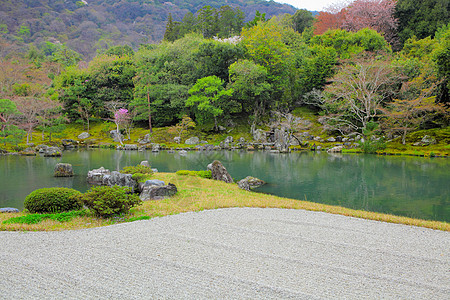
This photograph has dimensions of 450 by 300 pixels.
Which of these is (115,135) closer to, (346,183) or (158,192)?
(158,192)

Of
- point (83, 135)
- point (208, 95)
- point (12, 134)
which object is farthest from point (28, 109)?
point (208, 95)

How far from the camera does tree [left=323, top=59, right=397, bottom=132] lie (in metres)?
31.2

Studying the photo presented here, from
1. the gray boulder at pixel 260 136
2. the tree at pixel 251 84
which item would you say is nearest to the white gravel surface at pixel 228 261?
the gray boulder at pixel 260 136

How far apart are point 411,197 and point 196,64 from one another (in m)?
39.1

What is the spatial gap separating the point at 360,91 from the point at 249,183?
25.1 metres

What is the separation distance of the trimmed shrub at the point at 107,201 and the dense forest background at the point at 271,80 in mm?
27606

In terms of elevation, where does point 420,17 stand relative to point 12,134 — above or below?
above

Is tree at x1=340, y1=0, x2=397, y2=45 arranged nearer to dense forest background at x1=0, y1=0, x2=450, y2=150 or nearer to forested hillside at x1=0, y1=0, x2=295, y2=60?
dense forest background at x1=0, y1=0, x2=450, y2=150

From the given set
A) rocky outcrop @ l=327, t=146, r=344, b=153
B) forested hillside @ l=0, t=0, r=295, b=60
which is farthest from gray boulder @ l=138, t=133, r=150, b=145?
forested hillside @ l=0, t=0, r=295, b=60

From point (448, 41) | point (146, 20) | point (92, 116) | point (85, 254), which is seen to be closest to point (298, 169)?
point (85, 254)

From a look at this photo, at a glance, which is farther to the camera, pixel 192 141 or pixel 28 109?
pixel 192 141

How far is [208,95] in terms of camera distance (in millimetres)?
40125

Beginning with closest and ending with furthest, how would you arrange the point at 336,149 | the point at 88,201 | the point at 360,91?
the point at 88,201 < the point at 336,149 < the point at 360,91

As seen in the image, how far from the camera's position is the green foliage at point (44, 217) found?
6879 mm
